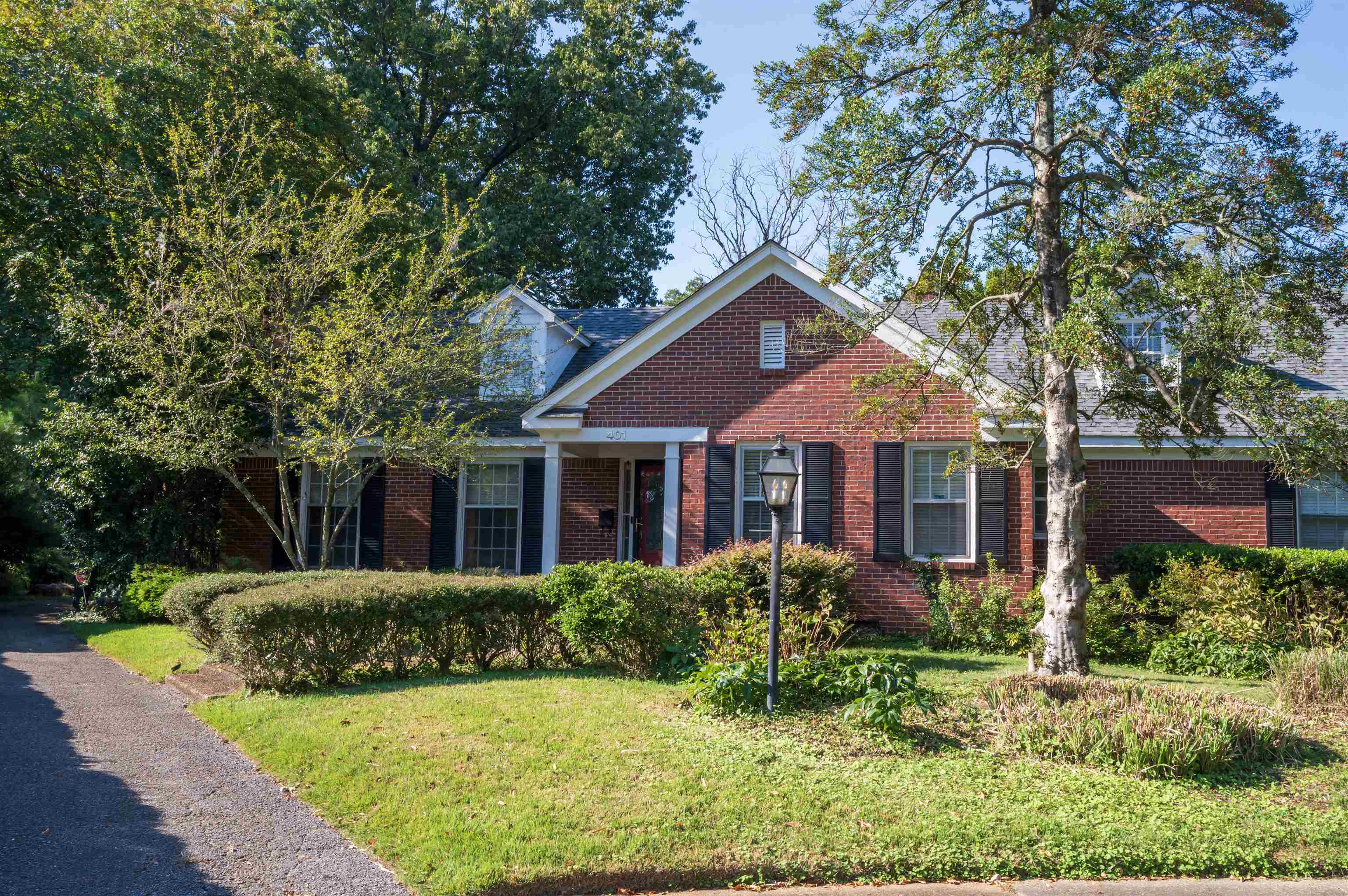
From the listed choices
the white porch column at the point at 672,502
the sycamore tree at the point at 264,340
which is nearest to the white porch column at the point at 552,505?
the sycamore tree at the point at 264,340

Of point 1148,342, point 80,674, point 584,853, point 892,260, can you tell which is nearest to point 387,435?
point 80,674

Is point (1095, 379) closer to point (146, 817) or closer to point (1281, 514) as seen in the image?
point (1281, 514)

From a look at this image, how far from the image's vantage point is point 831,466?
43.4 ft

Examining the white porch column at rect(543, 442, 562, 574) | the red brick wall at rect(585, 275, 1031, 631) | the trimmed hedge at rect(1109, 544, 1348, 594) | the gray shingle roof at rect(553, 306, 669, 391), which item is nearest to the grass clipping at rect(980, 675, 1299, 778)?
the trimmed hedge at rect(1109, 544, 1348, 594)

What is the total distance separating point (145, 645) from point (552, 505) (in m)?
5.72

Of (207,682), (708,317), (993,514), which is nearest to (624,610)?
(207,682)

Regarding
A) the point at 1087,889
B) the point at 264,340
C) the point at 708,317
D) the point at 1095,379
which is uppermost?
the point at 708,317

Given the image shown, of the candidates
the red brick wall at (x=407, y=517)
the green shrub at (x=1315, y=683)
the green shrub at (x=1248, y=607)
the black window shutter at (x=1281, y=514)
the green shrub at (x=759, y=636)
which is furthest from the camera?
the red brick wall at (x=407, y=517)

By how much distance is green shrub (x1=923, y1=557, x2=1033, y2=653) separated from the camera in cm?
1188

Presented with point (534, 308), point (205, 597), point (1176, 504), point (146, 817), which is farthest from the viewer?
point (534, 308)

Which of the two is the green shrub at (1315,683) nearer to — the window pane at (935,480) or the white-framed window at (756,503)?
the window pane at (935,480)

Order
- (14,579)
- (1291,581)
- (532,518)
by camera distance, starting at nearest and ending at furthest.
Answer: (1291,581) → (532,518) → (14,579)

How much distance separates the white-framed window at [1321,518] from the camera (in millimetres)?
13617

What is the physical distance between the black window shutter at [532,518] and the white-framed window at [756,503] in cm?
373
